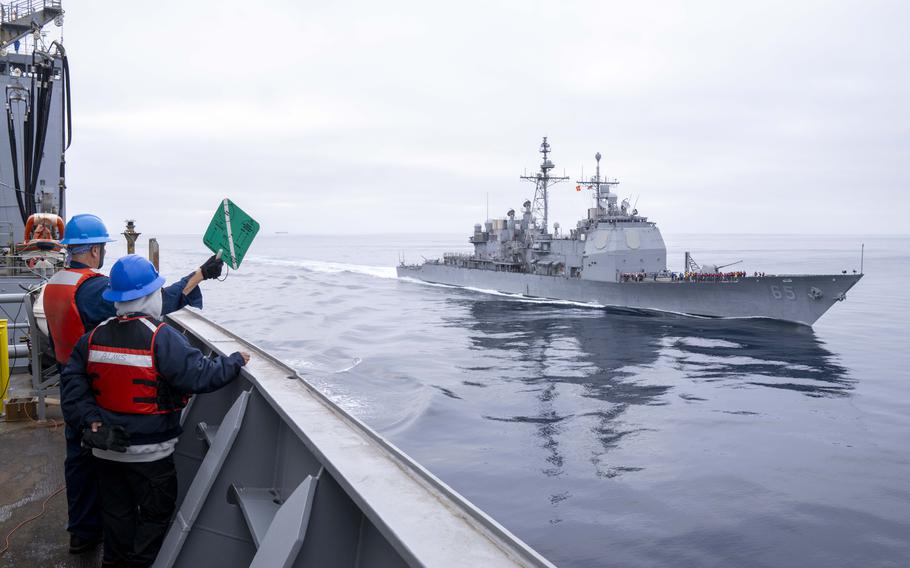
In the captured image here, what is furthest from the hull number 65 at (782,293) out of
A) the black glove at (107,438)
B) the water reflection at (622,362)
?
the black glove at (107,438)

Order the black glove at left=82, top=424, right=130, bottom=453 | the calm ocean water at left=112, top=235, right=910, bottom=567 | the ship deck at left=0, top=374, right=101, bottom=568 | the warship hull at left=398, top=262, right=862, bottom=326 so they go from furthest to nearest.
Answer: the warship hull at left=398, top=262, right=862, bottom=326 < the calm ocean water at left=112, top=235, right=910, bottom=567 < the ship deck at left=0, top=374, right=101, bottom=568 < the black glove at left=82, top=424, right=130, bottom=453

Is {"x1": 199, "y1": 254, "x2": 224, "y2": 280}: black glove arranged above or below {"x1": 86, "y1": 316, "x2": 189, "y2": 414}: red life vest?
above

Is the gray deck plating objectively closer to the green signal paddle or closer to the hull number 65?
the green signal paddle

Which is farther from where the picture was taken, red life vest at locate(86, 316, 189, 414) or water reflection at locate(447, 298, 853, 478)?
water reflection at locate(447, 298, 853, 478)

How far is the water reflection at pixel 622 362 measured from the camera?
12.4m

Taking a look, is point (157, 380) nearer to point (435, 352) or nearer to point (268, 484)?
point (268, 484)

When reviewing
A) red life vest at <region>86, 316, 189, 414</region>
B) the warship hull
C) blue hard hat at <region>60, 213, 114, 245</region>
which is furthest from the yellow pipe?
the warship hull

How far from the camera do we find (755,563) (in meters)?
6.76

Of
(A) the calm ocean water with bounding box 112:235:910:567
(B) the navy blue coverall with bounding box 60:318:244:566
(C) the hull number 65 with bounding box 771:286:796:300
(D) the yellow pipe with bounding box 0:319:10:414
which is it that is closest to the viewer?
(B) the navy blue coverall with bounding box 60:318:244:566

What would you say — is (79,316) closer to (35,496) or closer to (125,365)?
(125,365)

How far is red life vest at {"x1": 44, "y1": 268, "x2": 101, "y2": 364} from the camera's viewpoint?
11.1 feet

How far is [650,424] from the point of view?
39.0ft

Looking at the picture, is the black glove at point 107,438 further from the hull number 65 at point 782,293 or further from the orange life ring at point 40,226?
the hull number 65 at point 782,293

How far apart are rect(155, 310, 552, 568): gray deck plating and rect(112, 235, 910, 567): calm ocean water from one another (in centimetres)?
472
